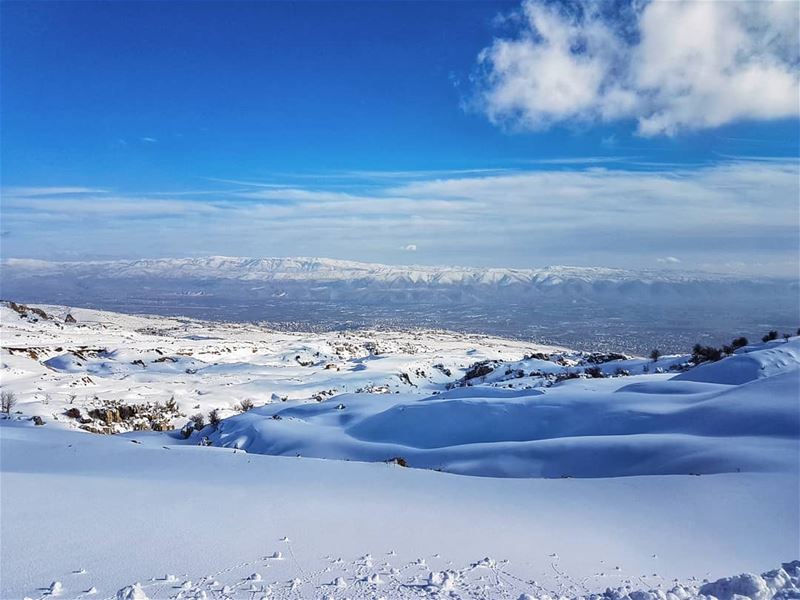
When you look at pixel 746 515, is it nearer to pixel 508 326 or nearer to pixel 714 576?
pixel 714 576

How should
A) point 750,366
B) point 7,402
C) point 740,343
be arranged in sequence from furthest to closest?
point 740,343 → point 7,402 → point 750,366

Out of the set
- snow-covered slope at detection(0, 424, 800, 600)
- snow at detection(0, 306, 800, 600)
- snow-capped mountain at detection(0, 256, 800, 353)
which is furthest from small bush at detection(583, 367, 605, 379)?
snow-capped mountain at detection(0, 256, 800, 353)

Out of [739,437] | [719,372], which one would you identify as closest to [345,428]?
[739,437]

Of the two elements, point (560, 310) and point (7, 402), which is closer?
point (7, 402)

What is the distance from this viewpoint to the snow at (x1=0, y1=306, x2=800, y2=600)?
180 inches

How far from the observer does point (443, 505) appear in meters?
6.84

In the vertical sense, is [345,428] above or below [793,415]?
below

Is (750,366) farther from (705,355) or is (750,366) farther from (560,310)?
(560,310)

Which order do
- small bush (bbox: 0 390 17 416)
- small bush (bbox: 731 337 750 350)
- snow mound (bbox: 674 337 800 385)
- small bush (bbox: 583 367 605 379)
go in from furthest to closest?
small bush (bbox: 731 337 750 350)
small bush (bbox: 583 367 605 379)
small bush (bbox: 0 390 17 416)
snow mound (bbox: 674 337 800 385)

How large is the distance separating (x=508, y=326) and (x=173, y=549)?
12200 centimetres

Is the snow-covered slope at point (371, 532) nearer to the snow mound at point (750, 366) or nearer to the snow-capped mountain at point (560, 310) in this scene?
the snow mound at point (750, 366)

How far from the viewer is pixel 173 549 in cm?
508

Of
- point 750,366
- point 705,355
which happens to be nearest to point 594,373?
point 705,355

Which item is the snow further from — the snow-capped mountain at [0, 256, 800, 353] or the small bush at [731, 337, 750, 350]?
the snow-capped mountain at [0, 256, 800, 353]
